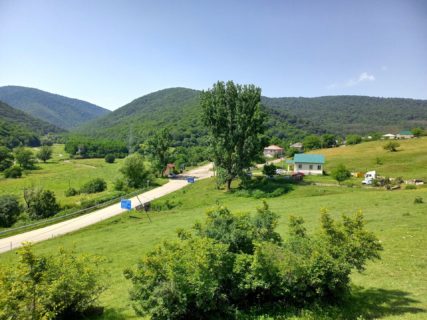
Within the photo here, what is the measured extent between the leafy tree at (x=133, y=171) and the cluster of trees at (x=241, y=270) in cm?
5193

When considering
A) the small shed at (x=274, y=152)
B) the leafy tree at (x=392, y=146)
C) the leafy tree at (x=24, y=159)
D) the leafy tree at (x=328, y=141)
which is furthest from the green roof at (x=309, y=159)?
the leafy tree at (x=24, y=159)

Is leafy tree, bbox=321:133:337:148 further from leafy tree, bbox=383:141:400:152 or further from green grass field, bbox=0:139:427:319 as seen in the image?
green grass field, bbox=0:139:427:319

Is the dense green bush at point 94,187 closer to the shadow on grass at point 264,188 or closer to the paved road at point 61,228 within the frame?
the paved road at point 61,228

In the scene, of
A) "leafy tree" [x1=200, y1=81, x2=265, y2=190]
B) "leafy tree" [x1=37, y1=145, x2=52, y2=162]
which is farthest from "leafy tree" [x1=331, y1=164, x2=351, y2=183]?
"leafy tree" [x1=37, y1=145, x2=52, y2=162]

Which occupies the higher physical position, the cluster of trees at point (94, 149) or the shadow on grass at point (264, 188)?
the cluster of trees at point (94, 149)

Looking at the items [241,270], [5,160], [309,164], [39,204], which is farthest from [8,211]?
[5,160]

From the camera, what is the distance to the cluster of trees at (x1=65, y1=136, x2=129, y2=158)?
509ft

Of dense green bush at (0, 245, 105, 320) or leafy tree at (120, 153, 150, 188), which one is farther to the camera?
leafy tree at (120, 153, 150, 188)

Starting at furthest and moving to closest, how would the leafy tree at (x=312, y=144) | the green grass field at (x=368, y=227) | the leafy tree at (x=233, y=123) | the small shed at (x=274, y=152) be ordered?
the small shed at (x=274, y=152), the leafy tree at (x=312, y=144), the leafy tree at (x=233, y=123), the green grass field at (x=368, y=227)

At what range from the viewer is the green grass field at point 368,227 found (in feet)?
41.7

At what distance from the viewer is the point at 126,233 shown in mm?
29984

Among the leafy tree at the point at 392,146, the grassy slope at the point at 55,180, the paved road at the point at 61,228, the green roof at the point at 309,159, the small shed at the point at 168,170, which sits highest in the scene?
the leafy tree at the point at 392,146

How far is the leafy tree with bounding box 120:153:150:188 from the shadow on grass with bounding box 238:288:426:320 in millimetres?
53845

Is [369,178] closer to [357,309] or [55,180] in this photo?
[357,309]
